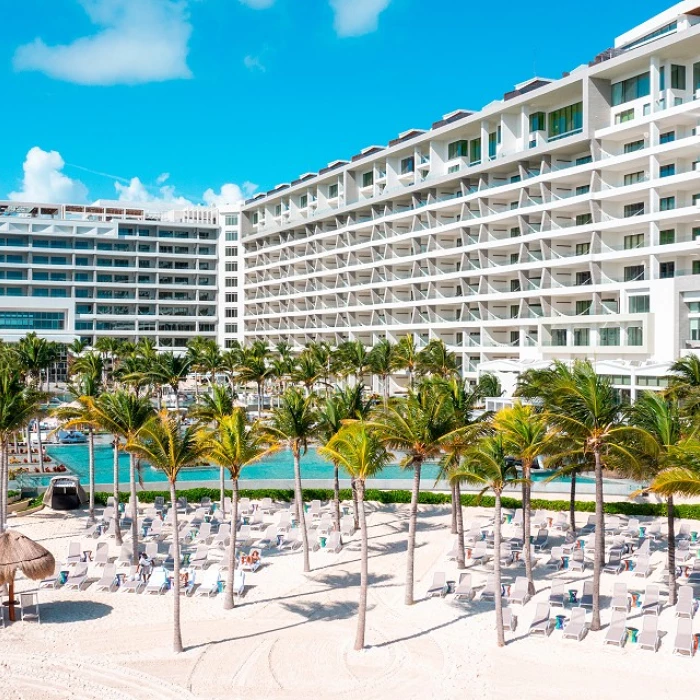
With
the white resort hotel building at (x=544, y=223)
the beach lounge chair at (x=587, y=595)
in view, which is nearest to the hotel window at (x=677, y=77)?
the white resort hotel building at (x=544, y=223)

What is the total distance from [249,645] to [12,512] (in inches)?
675

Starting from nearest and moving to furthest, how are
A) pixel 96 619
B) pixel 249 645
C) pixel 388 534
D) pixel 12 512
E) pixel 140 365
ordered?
1. pixel 249 645
2. pixel 96 619
3. pixel 388 534
4. pixel 12 512
5. pixel 140 365

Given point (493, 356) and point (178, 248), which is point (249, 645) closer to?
point (493, 356)

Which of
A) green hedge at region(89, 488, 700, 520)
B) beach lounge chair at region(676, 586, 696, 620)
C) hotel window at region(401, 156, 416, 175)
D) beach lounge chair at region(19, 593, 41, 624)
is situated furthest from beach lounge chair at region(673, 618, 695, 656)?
hotel window at region(401, 156, 416, 175)

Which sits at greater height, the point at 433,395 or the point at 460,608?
the point at 433,395

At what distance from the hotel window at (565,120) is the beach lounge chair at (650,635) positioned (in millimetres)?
40135

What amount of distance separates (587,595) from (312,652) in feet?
25.7

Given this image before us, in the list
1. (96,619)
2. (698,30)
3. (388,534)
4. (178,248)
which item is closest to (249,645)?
(96,619)

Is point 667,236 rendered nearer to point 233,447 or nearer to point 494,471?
point 494,471

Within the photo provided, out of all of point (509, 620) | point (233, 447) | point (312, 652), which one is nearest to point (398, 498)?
point (509, 620)

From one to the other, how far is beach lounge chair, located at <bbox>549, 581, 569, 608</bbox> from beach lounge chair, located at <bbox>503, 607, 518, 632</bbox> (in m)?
1.77

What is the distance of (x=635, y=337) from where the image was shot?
4638 cm

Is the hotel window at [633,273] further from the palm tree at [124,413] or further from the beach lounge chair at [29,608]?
the beach lounge chair at [29,608]

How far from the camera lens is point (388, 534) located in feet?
93.9
